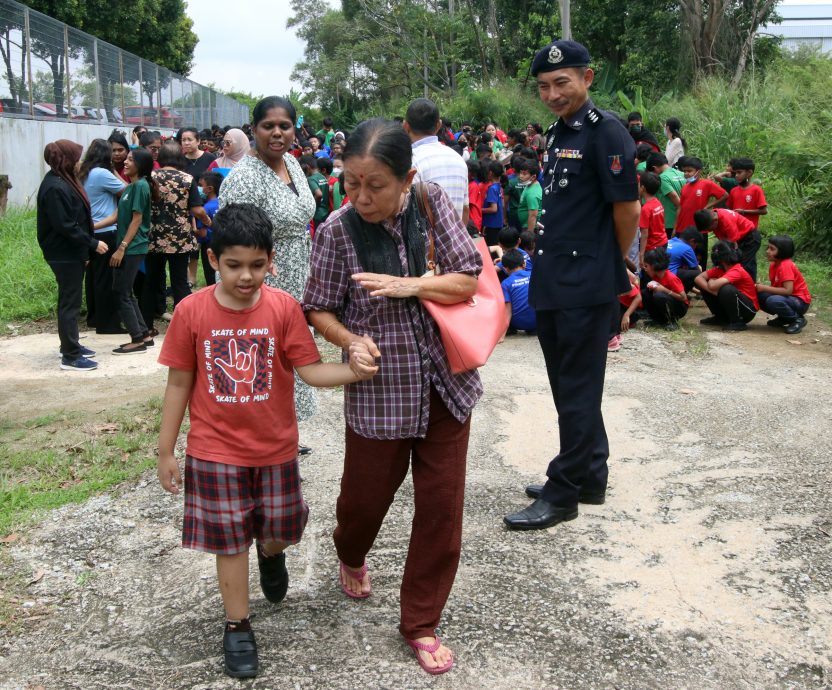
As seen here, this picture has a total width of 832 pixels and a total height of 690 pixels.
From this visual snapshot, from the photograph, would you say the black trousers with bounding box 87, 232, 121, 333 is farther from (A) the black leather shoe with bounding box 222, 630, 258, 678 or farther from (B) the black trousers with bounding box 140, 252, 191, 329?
(A) the black leather shoe with bounding box 222, 630, 258, 678

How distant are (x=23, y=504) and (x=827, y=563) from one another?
3.77 meters

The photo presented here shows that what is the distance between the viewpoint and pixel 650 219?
28.8ft

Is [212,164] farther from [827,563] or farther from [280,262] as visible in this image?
[827,563]

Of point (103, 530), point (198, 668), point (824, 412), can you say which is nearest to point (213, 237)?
point (198, 668)

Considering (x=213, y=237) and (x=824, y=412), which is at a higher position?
(x=213, y=237)

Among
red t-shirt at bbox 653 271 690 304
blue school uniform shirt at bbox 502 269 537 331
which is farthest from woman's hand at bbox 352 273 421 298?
red t-shirt at bbox 653 271 690 304

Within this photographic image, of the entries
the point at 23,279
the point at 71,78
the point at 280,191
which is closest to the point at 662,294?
the point at 280,191

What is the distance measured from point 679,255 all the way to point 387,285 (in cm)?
684

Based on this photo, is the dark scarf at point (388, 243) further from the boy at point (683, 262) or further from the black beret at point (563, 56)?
the boy at point (683, 262)

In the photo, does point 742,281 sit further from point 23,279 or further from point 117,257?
point 23,279

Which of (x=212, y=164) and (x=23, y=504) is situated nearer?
(x=23, y=504)

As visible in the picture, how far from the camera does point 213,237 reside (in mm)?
2701

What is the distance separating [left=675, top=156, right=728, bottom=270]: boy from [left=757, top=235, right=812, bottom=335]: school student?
1.53 meters

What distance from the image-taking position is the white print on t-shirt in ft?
8.86
